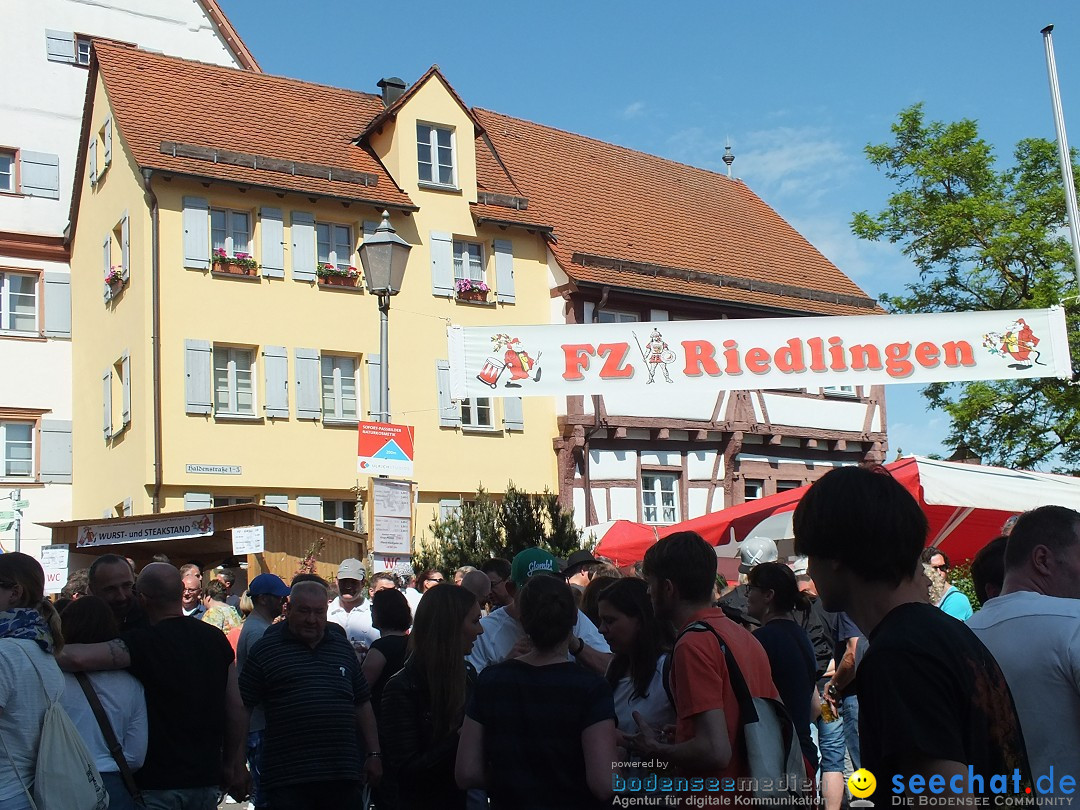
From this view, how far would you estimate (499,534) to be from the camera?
70.8 feet

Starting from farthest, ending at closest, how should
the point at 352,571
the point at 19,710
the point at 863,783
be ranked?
1. the point at 352,571
2. the point at 19,710
3. the point at 863,783

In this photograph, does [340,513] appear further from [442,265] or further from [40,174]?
[40,174]

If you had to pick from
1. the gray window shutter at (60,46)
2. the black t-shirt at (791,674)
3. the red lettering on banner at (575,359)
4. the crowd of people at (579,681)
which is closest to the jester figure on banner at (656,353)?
the red lettering on banner at (575,359)

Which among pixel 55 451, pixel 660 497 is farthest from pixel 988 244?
pixel 55 451

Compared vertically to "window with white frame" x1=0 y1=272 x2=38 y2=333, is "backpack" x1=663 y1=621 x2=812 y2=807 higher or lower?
lower

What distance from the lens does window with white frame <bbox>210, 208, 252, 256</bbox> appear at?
969 inches

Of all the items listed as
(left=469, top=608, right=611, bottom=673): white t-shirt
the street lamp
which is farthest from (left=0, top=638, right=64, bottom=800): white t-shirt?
the street lamp

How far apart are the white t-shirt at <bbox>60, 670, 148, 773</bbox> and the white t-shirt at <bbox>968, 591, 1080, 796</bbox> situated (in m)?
3.72

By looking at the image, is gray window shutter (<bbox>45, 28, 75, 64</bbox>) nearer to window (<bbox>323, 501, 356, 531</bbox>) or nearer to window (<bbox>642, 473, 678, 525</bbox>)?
window (<bbox>323, 501, 356, 531</bbox>)

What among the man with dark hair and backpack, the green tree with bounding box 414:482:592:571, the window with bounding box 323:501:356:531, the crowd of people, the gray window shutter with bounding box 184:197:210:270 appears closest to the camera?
the crowd of people

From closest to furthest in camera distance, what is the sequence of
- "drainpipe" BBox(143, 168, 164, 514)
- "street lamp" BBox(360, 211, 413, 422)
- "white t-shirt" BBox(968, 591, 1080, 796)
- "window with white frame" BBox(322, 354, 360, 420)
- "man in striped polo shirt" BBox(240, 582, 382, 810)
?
1. "white t-shirt" BBox(968, 591, 1080, 796)
2. "man in striped polo shirt" BBox(240, 582, 382, 810)
3. "street lamp" BBox(360, 211, 413, 422)
4. "drainpipe" BBox(143, 168, 164, 514)
5. "window with white frame" BBox(322, 354, 360, 420)

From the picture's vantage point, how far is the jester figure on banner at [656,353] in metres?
14.2

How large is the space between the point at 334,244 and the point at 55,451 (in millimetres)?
7434

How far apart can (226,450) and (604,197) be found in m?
13.0
